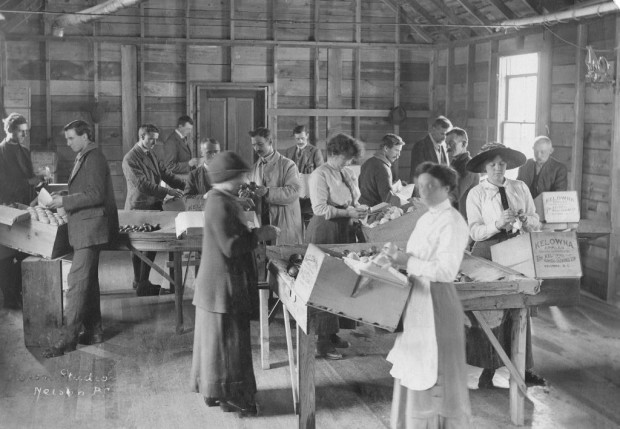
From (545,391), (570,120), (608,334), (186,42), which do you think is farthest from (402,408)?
(186,42)

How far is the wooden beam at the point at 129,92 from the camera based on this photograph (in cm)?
1280

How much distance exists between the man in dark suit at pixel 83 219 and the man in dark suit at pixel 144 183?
178cm

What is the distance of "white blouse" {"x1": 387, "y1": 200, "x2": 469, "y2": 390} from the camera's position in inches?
170

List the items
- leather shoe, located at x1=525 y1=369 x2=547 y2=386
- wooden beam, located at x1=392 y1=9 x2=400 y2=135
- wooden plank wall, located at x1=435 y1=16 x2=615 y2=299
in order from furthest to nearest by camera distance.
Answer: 1. wooden beam, located at x1=392 y1=9 x2=400 y2=135
2. wooden plank wall, located at x1=435 y1=16 x2=615 y2=299
3. leather shoe, located at x1=525 y1=369 x2=547 y2=386

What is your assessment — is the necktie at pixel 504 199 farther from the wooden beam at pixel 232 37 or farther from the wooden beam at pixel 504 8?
the wooden beam at pixel 232 37

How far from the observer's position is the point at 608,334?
24.7 feet

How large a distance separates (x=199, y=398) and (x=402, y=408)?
1841 millimetres

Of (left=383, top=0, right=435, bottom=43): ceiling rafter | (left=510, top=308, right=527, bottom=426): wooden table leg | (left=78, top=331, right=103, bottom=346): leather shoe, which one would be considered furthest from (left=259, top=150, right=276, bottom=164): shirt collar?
Answer: (left=383, top=0, right=435, bottom=43): ceiling rafter

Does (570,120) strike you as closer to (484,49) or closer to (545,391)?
(484,49)

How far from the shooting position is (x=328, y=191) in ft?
22.0

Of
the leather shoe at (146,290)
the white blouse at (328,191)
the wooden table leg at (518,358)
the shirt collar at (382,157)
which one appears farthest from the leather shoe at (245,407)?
the leather shoe at (146,290)

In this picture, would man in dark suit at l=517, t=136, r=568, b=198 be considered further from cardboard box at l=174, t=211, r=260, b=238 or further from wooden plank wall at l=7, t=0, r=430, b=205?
wooden plank wall at l=7, t=0, r=430, b=205

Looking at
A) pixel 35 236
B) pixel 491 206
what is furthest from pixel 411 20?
pixel 35 236

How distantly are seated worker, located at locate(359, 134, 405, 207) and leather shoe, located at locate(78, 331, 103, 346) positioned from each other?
2.76 m
